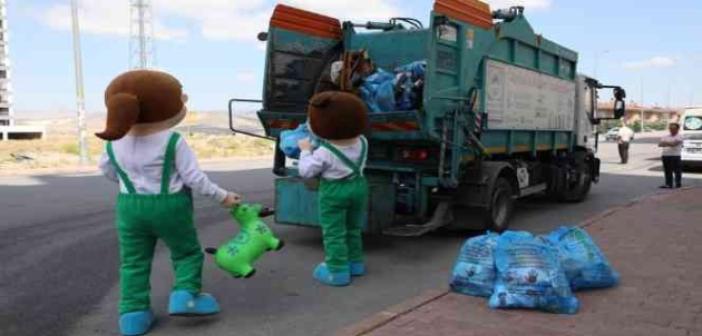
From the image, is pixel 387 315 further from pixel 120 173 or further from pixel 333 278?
pixel 120 173

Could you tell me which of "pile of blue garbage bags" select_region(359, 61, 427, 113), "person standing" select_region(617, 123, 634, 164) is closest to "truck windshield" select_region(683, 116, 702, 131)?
"person standing" select_region(617, 123, 634, 164)

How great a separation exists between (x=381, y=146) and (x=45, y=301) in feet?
12.2

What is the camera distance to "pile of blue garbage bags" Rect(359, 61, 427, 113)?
7.01 m

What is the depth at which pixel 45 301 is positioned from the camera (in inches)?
205

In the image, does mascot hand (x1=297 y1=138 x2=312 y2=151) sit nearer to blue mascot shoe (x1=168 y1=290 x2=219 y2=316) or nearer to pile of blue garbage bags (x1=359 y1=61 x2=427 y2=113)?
pile of blue garbage bags (x1=359 y1=61 x2=427 y2=113)

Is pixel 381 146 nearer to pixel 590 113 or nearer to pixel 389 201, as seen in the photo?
pixel 389 201

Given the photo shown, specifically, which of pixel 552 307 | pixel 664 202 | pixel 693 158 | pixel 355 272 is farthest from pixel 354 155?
pixel 693 158

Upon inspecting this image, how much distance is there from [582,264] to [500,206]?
294 centimetres

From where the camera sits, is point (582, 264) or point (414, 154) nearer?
point (582, 264)

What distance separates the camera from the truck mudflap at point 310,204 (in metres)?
6.91

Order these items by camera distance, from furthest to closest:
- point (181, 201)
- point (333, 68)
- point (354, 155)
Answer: point (333, 68), point (354, 155), point (181, 201)

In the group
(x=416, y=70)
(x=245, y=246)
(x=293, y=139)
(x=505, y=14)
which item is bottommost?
(x=245, y=246)

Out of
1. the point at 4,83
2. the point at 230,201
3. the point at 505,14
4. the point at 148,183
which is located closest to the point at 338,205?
the point at 230,201

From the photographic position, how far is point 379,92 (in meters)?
7.07
